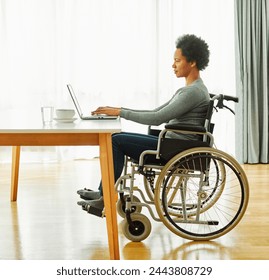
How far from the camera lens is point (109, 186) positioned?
2.33m

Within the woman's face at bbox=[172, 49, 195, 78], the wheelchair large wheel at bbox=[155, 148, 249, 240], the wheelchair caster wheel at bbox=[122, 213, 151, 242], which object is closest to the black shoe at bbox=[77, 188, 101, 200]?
the wheelchair caster wheel at bbox=[122, 213, 151, 242]

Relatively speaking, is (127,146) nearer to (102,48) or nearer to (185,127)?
(185,127)

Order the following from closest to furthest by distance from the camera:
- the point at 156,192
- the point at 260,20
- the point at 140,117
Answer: the point at 156,192 < the point at 140,117 < the point at 260,20

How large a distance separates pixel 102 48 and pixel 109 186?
314 cm

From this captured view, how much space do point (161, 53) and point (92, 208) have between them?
2.89 m

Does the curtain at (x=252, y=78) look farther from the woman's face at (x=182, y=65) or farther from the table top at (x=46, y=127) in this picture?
the table top at (x=46, y=127)

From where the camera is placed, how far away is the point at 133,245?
268 cm

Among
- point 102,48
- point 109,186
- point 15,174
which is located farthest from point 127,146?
point 102,48

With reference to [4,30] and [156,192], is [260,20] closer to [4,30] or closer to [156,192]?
[4,30]

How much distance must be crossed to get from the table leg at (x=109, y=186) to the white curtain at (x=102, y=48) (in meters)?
3.03

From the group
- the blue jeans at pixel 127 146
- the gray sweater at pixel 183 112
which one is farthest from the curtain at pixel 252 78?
the blue jeans at pixel 127 146

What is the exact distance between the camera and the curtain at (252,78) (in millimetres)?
5051

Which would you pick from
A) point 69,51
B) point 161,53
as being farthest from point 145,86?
point 69,51

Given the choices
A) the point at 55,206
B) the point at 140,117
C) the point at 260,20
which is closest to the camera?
the point at 140,117
